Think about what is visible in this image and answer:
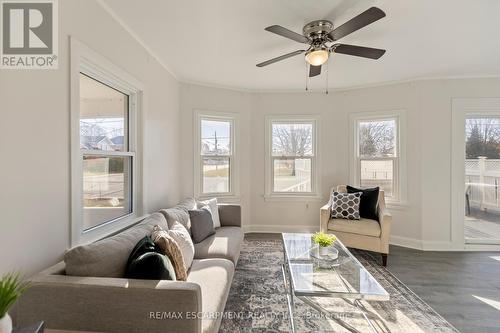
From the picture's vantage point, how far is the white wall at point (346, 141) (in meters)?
3.75

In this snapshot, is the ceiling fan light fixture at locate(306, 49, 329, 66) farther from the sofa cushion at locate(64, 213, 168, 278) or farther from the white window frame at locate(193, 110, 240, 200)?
the white window frame at locate(193, 110, 240, 200)

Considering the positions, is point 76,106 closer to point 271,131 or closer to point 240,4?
point 240,4

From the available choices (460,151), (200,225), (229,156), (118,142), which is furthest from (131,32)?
(460,151)

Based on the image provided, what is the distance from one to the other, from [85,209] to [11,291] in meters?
1.16

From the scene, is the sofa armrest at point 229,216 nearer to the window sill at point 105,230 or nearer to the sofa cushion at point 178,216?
the sofa cushion at point 178,216

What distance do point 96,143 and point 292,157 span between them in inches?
127

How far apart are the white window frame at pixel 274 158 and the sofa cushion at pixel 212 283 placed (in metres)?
2.47

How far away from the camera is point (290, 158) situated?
4609 millimetres

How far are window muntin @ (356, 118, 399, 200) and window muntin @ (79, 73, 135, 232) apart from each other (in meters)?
Answer: 3.67

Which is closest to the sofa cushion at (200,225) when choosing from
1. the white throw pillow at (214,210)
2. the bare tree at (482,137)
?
the white throw pillow at (214,210)

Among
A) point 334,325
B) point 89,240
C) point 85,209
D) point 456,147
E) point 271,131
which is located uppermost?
point 271,131

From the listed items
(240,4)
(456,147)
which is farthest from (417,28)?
(456,147)

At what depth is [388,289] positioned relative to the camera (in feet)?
8.41

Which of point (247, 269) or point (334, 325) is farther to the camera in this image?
point (247, 269)
